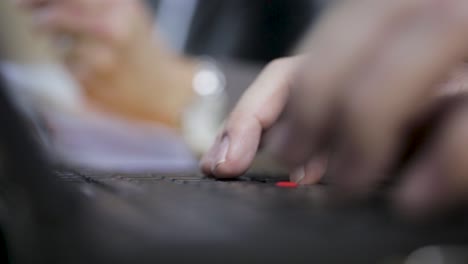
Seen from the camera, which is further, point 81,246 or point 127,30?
point 127,30

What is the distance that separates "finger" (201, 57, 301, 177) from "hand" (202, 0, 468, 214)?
0.20 metres

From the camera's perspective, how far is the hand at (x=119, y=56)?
971 mm

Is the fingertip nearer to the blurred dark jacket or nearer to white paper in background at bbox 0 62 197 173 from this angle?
white paper in background at bbox 0 62 197 173

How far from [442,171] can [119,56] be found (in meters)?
1.00

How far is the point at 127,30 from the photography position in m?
1.07

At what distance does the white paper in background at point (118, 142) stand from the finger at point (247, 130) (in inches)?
11.2

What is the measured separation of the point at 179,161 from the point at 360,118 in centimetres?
58

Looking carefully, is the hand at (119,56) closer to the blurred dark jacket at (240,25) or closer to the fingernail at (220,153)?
the blurred dark jacket at (240,25)

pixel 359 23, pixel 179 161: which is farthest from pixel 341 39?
pixel 179 161

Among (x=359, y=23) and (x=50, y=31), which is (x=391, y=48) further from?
(x=50, y=31)

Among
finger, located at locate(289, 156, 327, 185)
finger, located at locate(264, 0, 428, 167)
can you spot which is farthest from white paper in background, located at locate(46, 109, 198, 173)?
finger, located at locate(264, 0, 428, 167)

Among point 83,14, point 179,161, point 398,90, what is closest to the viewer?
point 398,90

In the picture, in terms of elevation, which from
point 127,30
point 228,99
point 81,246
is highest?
point 127,30

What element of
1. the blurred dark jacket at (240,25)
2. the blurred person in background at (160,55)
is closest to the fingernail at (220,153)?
the blurred person in background at (160,55)
